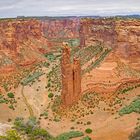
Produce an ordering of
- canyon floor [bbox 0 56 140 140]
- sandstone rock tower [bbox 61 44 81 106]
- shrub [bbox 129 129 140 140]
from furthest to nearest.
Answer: sandstone rock tower [bbox 61 44 81 106] < canyon floor [bbox 0 56 140 140] < shrub [bbox 129 129 140 140]

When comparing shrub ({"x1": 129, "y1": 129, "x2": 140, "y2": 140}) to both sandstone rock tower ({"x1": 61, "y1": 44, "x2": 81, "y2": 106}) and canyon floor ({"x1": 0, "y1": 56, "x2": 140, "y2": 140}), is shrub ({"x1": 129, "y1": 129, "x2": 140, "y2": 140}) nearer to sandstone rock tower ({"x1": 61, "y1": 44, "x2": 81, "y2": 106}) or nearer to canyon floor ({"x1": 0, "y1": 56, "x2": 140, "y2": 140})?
canyon floor ({"x1": 0, "y1": 56, "x2": 140, "y2": 140})

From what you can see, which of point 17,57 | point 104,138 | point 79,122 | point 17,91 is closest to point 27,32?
point 17,57

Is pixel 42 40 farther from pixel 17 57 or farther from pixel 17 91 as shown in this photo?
pixel 17 91

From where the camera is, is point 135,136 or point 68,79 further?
point 68,79

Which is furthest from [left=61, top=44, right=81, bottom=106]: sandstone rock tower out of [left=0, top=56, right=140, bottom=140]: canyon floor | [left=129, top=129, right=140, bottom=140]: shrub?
[left=129, top=129, right=140, bottom=140]: shrub

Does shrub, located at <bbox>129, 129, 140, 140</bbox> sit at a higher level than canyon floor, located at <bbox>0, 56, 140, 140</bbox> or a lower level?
lower

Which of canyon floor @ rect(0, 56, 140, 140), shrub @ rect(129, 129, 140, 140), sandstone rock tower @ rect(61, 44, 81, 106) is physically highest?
sandstone rock tower @ rect(61, 44, 81, 106)

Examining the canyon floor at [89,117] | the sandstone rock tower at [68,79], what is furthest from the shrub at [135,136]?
the sandstone rock tower at [68,79]

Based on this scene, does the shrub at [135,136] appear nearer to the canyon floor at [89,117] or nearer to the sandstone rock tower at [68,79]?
the canyon floor at [89,117]

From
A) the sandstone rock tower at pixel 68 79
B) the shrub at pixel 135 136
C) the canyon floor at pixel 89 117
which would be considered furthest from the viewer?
the sandstone rock tower at pixel 68 79

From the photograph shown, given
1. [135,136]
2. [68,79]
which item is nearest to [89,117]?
[68,79]

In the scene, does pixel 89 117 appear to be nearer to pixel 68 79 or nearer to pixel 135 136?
pixel 68 79
